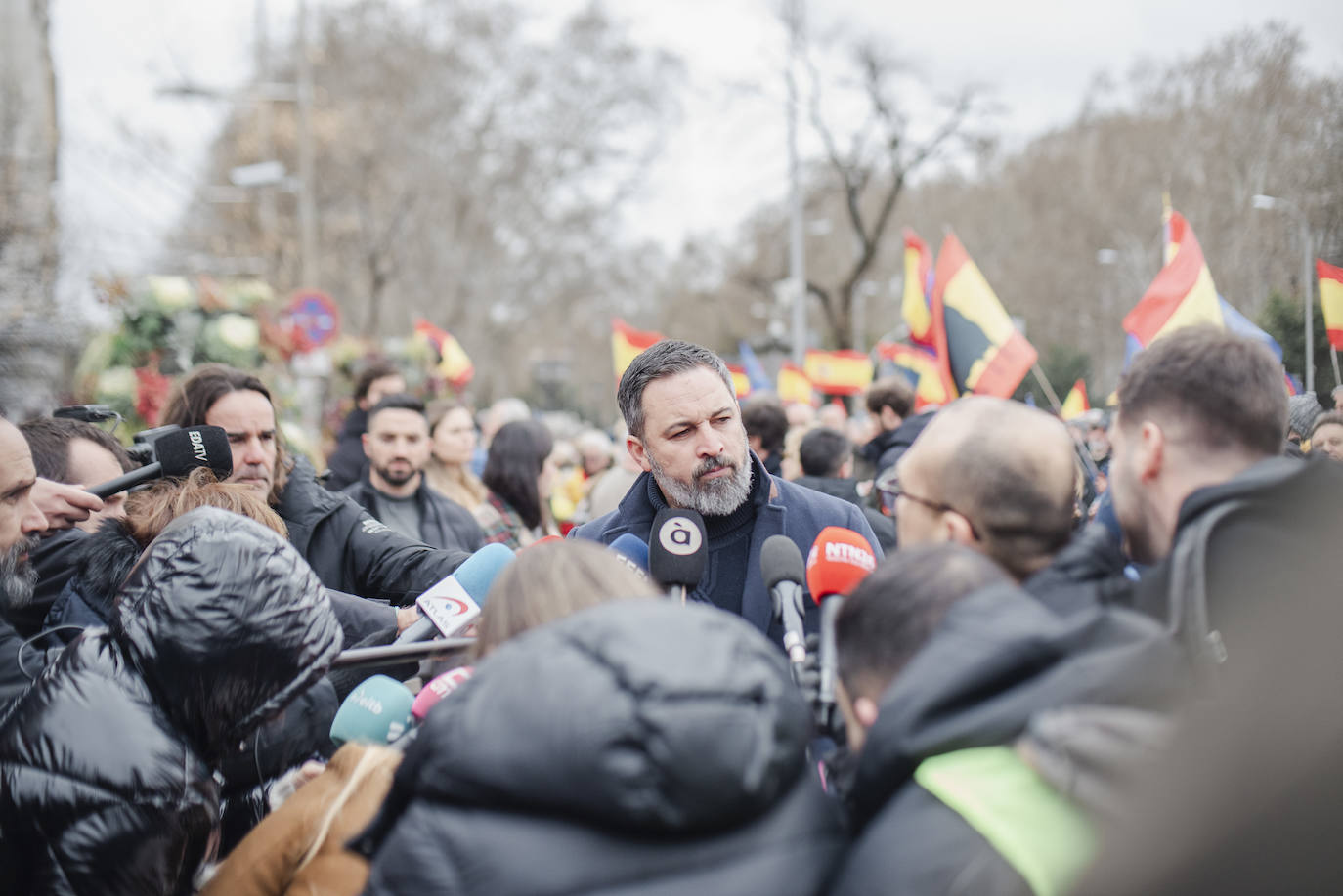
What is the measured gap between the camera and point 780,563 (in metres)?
2.37

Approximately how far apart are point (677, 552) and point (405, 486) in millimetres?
3169

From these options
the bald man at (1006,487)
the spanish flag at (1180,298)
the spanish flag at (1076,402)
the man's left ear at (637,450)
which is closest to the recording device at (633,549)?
the man's left ear at (637,450)

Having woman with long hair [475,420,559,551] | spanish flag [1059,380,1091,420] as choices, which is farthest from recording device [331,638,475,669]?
spanish flag [1059,380,1091,420]

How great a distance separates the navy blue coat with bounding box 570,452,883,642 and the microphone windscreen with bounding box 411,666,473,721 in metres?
1.04

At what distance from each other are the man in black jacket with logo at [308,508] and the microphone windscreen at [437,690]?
1537mm

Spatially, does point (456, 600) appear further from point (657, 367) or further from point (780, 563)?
point (657, 367)

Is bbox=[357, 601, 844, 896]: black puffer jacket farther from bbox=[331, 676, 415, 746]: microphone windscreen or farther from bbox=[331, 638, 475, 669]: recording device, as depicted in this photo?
bbox=[331, 638, 475, 669]: recording device

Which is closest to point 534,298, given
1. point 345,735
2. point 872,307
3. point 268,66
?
point 268,66

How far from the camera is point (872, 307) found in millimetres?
49688

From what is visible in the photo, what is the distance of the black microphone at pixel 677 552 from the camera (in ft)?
9.24

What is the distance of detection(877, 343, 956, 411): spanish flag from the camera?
7.42 meters

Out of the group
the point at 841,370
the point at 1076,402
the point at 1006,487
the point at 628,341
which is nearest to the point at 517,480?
the point at 628,341

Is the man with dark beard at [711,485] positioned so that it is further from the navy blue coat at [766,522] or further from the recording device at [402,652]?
the recording device at [402,652]

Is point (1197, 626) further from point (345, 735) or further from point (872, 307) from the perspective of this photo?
A: point (872, 307)
